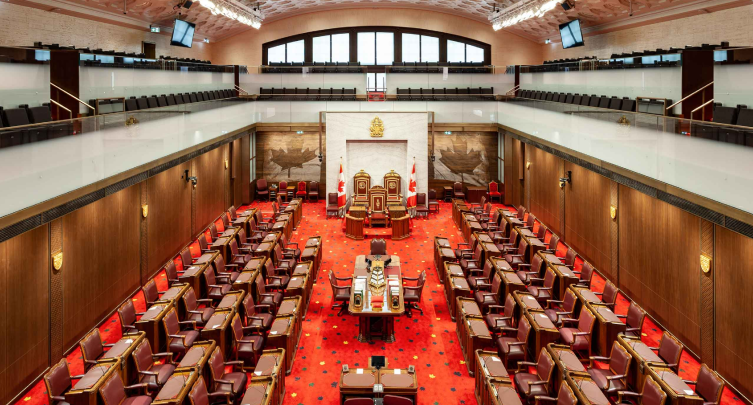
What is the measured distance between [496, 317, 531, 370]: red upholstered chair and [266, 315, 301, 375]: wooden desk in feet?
11.1

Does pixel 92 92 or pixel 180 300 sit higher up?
pixel 92 92

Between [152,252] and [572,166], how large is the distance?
446 inches

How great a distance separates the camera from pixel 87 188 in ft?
28.2

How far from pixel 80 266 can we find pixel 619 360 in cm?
908

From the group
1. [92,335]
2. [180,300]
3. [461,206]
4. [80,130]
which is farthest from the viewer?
[461,206]

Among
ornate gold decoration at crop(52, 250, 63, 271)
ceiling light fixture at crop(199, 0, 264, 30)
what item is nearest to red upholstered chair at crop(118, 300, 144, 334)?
ornate gold decoration at crop(52, 250, 63, 271)

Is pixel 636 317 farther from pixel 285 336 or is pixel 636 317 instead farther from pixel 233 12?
pixel 233 12

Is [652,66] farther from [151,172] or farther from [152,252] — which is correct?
[152,252]

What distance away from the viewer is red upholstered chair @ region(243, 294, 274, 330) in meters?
9.13

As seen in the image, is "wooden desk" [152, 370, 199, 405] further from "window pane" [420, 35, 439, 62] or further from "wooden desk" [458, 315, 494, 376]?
"window pane" [420, 35, 439, 62]

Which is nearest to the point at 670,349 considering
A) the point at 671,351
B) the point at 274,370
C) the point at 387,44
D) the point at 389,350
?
the point at 671,351

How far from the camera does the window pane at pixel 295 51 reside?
92.1 feet

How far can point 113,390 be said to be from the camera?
6.60 meters

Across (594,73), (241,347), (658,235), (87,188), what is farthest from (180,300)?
(594,73)
